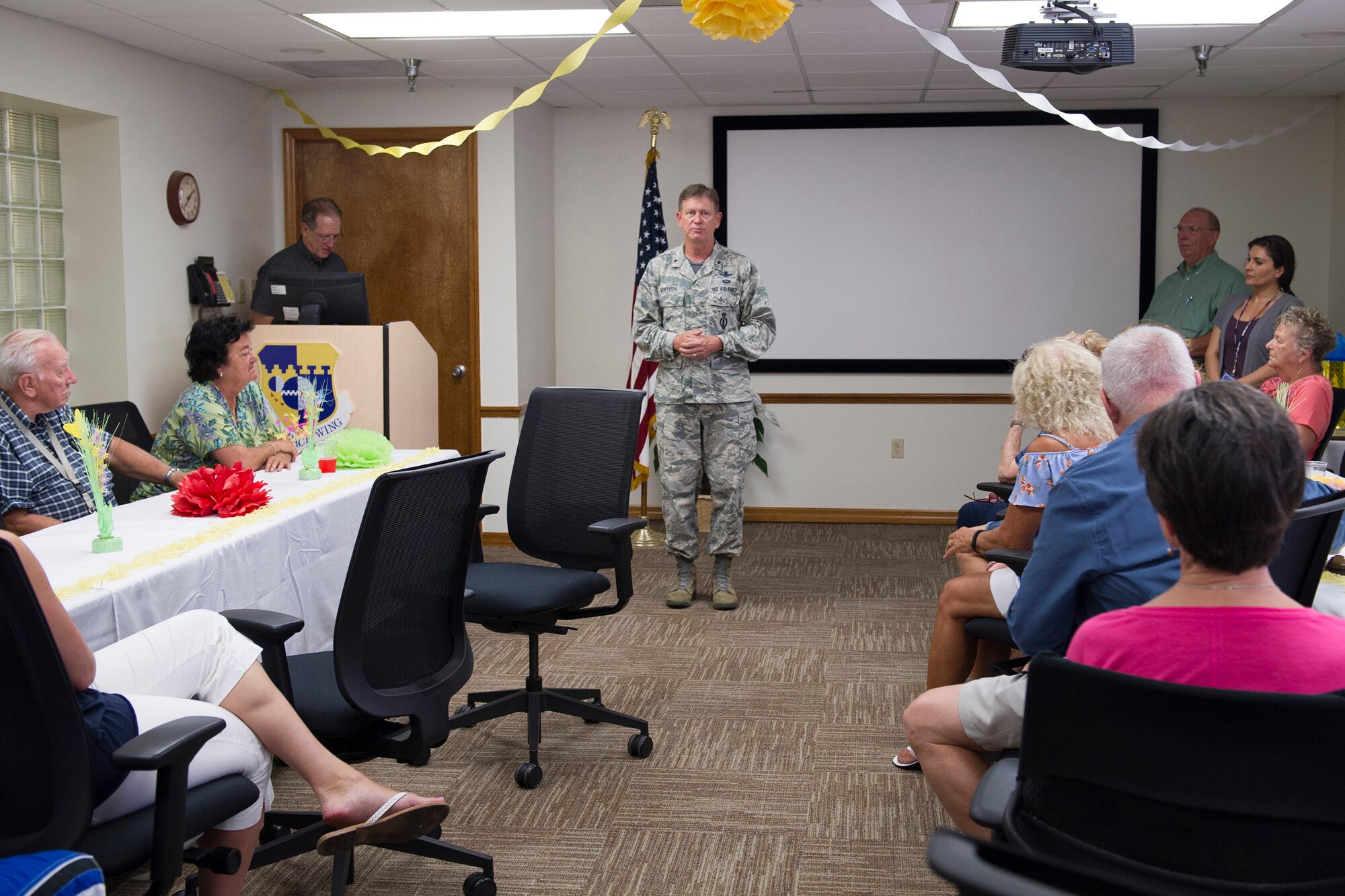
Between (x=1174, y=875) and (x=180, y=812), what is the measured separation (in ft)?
4.45

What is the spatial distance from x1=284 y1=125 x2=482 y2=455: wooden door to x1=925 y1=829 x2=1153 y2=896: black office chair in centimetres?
545

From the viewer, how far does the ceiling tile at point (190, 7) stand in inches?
165

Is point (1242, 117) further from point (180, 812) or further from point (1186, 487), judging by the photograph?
point (180, 812)

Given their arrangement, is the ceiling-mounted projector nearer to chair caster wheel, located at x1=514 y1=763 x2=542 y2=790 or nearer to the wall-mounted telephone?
chair caster wheel, located at x1=514 y1=763 x2=542 y2=790

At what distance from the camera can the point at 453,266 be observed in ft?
20.5

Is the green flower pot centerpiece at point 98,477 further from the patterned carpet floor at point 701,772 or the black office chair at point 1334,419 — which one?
the black office chair at point 1334,419

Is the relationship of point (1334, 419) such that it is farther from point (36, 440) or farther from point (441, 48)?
point (36, 440)

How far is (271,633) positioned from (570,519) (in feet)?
4.64

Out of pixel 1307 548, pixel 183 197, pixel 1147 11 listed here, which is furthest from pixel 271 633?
pixel 1147 11

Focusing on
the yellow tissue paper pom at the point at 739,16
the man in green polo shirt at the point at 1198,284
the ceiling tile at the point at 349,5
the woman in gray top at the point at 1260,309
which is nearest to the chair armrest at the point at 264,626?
the yellow tissue paper pom at the point at 739,16

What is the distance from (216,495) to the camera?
2939 millimetres

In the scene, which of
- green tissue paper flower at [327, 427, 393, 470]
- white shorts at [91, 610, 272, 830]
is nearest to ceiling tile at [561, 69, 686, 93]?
green tissue paper flower at [327, 427, 393, 470]

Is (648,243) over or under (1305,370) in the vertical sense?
over

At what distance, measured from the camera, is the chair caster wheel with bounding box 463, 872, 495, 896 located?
2502 mm
